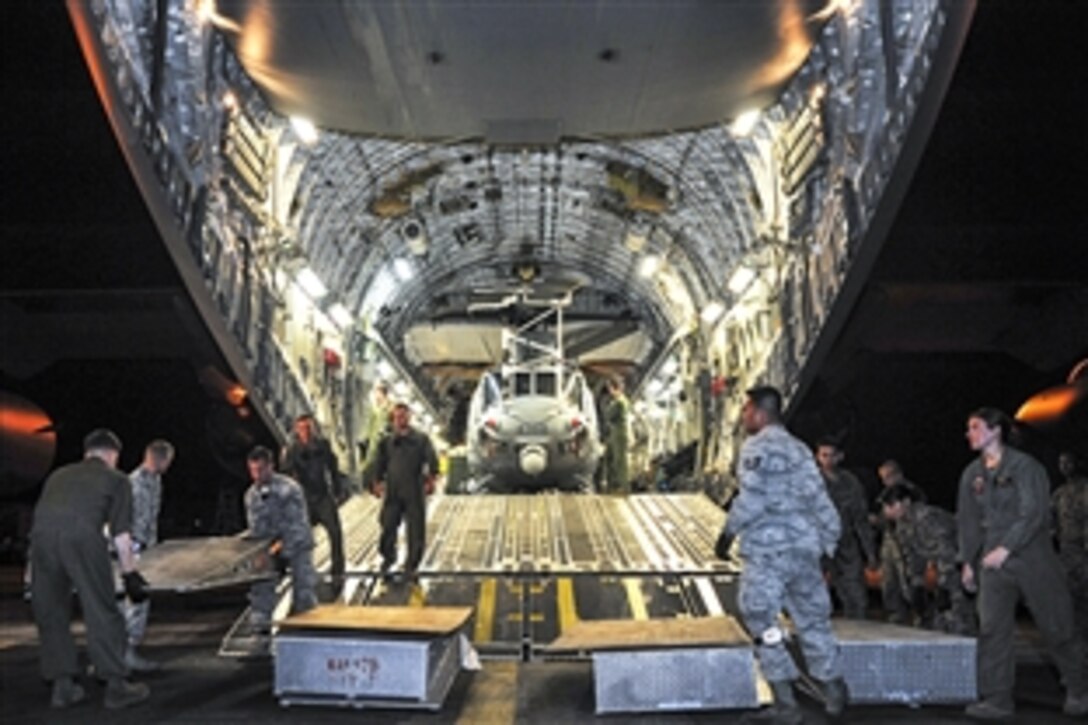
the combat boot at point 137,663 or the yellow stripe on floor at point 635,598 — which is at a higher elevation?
the yellow stripe on floor at point 635,598

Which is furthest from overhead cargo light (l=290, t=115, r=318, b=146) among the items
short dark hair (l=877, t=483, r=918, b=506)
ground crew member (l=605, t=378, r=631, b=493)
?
ground crew member (l=605, t=378, r=631, b=493)

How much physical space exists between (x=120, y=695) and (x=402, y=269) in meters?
15.0

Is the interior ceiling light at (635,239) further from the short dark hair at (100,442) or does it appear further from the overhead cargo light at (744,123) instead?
the short dark hair at (100,442)

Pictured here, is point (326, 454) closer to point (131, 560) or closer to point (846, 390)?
point (131, 560)

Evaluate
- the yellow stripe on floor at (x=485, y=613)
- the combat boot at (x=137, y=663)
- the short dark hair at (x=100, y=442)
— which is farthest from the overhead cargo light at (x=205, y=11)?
the yellow stripe on floor at (x=485, y=613)

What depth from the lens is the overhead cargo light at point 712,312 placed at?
57.8 ft

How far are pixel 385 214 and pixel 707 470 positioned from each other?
6458mm

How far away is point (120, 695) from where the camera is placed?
6.60 m

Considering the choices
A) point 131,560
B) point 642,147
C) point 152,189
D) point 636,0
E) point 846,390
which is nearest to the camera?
point 131,560

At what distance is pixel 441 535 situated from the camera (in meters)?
12.7

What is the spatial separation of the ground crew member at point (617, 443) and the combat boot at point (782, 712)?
15.4 m

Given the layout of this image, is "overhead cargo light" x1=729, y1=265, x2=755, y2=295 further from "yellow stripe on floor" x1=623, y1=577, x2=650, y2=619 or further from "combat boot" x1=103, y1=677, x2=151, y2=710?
"combat boot" x1=103, y1=677, x2=151, y2=710

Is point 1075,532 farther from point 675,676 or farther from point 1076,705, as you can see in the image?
point 675,676

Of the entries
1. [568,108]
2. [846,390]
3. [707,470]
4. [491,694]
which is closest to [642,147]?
[568,108]
